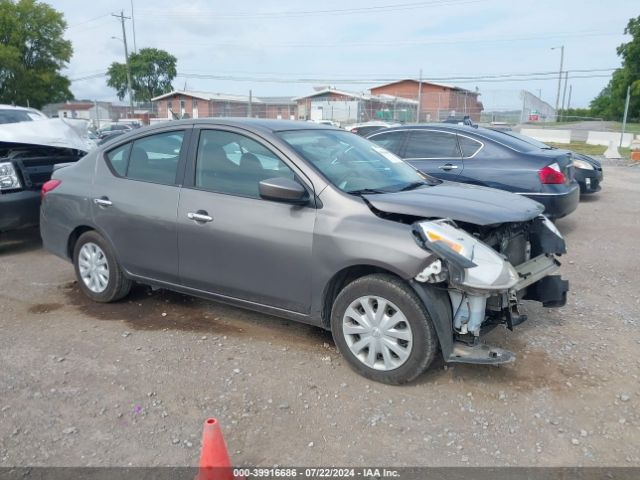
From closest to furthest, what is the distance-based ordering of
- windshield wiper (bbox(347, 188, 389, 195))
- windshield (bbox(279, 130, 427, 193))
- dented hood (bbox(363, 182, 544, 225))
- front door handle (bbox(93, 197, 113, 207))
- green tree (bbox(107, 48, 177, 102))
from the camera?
dented hood (bbox(363, 182, 544, 225)) < windshield wiper (bbox(347, 188, 389, 195)) < windshield (bbox(279, 130, 427, 193)) < front door handle (bbox(93, 197, 113, 207)) < green tree (bbox(107, 48, 177, 102))

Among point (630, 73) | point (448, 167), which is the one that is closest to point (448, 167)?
point (448, 167)

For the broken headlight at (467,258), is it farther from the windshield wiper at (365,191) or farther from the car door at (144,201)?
the car door at (144,201)

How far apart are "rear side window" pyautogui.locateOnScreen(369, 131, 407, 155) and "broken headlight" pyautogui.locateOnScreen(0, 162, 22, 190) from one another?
4.73m

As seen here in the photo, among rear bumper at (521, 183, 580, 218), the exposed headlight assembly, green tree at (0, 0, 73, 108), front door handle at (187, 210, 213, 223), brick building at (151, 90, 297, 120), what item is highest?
green tree at (0, 0, 73, 108)

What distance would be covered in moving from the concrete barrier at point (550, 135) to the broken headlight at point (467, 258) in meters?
28.3

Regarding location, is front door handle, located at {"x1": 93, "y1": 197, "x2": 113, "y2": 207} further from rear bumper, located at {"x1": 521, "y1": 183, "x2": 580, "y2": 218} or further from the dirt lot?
rear bumper, located at {"x1": 521, "y1": 183, "x2": 580, "y2": 218}

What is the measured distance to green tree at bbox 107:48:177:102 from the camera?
78.2m

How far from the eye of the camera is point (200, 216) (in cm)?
410

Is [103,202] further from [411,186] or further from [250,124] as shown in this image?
[411,186]

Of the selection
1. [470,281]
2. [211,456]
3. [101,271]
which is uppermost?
[470,281]

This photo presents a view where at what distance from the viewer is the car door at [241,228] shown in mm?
3752

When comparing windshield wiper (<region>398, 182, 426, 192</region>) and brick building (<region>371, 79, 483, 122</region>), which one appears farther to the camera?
brick building (<region>371, 79, 483, 122</region>)

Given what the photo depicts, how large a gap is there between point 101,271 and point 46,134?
357 cm

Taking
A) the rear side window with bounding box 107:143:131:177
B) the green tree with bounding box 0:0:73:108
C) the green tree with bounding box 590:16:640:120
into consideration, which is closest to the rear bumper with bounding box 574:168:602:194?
the rear side window with bounding box 107:143:131:177
